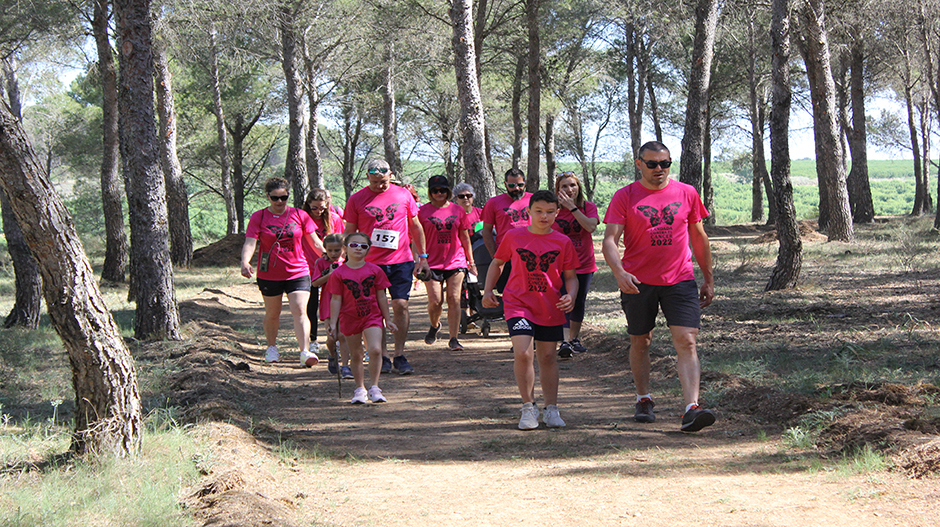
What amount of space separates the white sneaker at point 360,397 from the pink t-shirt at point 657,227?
2.60m

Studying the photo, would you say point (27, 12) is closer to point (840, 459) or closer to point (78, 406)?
point (78, 406)

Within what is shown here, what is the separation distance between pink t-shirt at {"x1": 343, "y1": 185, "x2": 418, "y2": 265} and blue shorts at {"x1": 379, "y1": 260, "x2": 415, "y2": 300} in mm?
60

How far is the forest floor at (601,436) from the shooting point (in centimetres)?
380

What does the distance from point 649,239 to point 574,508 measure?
6.66 feet

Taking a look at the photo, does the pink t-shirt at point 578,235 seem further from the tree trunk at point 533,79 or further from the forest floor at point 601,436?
the tree trunk at point 533,79

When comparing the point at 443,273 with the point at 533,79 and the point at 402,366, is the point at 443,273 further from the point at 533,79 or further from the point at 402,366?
the point at 533,79

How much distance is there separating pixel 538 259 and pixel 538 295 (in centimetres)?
25

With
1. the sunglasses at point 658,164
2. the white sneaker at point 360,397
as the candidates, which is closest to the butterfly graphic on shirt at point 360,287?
the white sneaker at point 360,397

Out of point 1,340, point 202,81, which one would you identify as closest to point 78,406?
point 1,340

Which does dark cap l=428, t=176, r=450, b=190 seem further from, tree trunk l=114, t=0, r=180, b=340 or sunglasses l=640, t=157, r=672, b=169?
sunglasses l=640, t=157, r=672, b=169

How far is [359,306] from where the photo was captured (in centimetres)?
660

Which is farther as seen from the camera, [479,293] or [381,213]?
[479,293]

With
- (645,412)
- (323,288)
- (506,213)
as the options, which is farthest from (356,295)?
(645,412)

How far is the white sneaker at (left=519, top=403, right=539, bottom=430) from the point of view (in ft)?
17.8
